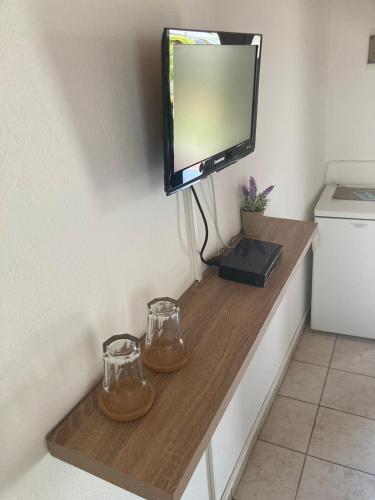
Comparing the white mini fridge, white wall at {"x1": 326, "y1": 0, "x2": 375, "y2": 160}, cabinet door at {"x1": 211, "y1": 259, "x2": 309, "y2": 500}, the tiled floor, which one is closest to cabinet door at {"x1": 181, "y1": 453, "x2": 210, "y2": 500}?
cabinet door at {"x1": 211, "y1": 259, "x2": 309, "y2": 500}

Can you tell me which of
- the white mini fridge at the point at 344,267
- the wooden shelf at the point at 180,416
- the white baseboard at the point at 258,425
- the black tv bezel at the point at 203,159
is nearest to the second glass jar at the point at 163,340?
the wooden shelf at the point at 180,416

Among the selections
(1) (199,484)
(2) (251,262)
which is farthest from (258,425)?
(2) (251,262)

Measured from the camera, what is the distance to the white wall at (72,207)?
26.5 inches

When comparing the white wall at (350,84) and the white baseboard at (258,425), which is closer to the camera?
the white baseboard at (258,425)

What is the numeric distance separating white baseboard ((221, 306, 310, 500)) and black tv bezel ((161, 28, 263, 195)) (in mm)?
1339

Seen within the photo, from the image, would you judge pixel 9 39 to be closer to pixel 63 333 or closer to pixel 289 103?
pixel 63 333

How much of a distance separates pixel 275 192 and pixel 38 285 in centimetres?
137

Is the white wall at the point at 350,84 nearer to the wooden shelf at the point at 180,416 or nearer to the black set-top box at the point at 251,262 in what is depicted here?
→ the black set-top box at the point at 251,262

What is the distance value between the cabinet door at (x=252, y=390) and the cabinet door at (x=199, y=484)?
7 cm

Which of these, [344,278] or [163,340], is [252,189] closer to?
[163,340]

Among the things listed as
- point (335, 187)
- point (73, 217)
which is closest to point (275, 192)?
point (335, 187)

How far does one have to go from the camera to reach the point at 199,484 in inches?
57.3

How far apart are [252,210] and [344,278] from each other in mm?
1283

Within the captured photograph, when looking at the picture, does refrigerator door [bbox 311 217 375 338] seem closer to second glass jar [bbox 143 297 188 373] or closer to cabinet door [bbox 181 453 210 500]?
cabinet door [bbox 181 453 210 500]
